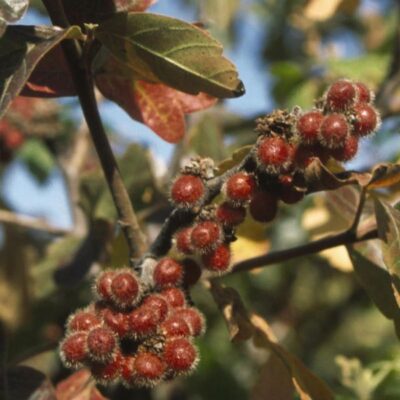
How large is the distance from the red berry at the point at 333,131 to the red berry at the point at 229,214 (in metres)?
0.16

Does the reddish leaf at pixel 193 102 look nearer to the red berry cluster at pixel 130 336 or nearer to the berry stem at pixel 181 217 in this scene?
the berry stem at pixel 181 217

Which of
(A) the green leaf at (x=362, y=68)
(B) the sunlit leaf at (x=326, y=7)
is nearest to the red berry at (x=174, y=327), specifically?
(B) the sunlit leaf at (x=326, y=7)

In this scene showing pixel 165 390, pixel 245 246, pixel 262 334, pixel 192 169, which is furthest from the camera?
pixel 165 390

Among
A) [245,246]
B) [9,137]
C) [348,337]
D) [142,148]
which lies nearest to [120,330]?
[245,246]

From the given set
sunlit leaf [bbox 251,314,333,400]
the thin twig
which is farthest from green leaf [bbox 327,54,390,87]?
sunlit leaf [bbox 251,314,333,400]

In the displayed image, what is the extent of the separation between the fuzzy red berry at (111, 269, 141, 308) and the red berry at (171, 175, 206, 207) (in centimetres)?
11

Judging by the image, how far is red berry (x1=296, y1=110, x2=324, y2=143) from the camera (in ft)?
3.68

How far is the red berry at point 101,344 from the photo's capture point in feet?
3.70

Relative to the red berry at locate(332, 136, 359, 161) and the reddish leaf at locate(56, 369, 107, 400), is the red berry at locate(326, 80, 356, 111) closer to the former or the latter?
the red berry at locate(332, 136, 359, 161)

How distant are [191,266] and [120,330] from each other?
175 millimetres

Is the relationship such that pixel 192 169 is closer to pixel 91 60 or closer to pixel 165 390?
pixel 91 60

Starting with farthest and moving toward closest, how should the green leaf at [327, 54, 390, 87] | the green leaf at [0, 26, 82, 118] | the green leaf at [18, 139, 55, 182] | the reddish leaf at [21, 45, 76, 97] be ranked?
the green leaf at [18, 139, 55, 182]
the green leaf at [327, 54, 390, 87]
the reddish leaf at [21, 45, 76, 97]
the green leaf at [0, 26, 82, 118]

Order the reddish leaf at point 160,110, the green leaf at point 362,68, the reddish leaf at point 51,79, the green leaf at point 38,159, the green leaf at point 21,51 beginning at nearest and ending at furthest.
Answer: the green leaf at point 21,51
the reddish leaf at point 51,79
the reddish leaf at point 160,110
the green leaf at point 362,68
the green leaf at point 38,159

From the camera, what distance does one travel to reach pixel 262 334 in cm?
140
